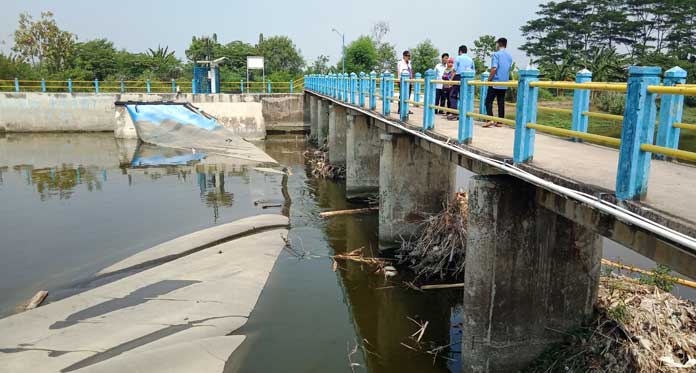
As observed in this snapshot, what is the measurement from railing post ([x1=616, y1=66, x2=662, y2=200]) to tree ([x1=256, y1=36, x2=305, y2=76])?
49095mm

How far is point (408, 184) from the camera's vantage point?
Answer: 10039 mm

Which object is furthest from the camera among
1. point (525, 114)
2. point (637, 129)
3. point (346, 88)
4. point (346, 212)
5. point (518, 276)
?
point (346, 88)

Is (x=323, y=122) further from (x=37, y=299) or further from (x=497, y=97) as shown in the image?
(x=37, y=299)

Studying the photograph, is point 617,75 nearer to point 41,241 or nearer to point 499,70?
point 499,70

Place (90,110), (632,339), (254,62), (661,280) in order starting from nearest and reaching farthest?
(632,339) < (661,280) < (90,110) < (254,62)

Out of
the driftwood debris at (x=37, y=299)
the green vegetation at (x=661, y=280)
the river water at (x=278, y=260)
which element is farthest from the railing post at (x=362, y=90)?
the driftwood debris at (x=37, y=299)

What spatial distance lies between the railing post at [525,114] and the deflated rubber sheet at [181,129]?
17491 mm

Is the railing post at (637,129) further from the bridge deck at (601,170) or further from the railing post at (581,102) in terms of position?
the railing post at (581,102)

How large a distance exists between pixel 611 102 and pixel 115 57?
35.6m

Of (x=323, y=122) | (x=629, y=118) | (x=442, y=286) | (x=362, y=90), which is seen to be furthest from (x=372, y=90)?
A: (x=323, y=122)

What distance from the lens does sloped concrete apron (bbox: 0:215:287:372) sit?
6.14m

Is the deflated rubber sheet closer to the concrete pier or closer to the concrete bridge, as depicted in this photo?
the concrete pier

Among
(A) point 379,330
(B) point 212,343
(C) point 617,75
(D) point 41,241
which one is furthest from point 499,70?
(C) point 617,75

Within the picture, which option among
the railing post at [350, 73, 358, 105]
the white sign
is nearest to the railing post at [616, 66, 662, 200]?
the railing post at [350, 73, 358, 105]
